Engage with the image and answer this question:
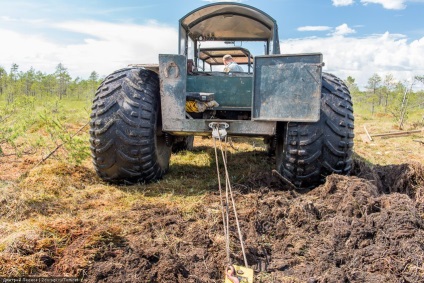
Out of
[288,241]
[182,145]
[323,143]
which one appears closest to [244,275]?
[288,241]

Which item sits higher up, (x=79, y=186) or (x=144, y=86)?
(x=144, y=86)

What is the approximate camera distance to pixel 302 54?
351 cm

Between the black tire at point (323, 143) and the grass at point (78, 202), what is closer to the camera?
the grass at point (78, 202)

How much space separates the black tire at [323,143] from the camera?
367cm

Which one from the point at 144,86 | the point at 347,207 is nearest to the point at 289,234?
the point at 347,207

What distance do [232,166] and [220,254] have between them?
292 centimetres

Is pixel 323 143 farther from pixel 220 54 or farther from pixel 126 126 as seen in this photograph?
pixel 220 54

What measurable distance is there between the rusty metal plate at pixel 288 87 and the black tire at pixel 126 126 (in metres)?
1.12

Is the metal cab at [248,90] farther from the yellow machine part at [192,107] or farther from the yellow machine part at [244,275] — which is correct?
the yellow machine part at [244,275]

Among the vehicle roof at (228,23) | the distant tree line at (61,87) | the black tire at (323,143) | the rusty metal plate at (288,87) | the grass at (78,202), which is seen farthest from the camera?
the distant tree line at (61,87)

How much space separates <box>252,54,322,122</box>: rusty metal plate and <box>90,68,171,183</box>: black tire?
1.12 metres

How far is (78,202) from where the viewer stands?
3.62 meters

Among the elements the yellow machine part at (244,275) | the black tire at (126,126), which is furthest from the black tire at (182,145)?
the yellow machine part at (244,275)

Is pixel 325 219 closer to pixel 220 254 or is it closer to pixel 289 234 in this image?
pixel 289 234
